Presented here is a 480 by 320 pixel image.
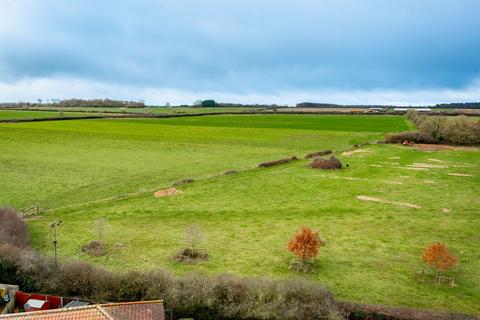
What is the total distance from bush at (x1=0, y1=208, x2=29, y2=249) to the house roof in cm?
1315

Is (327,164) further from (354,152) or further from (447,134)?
(447,134)

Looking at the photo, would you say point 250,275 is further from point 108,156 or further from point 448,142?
point 448,142

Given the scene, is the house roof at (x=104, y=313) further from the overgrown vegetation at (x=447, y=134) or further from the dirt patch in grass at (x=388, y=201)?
the overgrown vegetation at (x=447, y=134)

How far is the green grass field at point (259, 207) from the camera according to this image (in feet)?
87.8

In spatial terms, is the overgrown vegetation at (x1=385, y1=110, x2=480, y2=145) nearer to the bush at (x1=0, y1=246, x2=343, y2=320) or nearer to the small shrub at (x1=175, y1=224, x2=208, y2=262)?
the small shrub at (x1=175, y1=224, x2=208, y2=262)

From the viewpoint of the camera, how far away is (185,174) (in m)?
53.7

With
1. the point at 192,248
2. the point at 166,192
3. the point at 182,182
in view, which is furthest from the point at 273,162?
the point at 192,248

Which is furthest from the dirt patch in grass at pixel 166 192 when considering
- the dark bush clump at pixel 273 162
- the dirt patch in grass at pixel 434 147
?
the dirt patch in grass at pixel 434 147

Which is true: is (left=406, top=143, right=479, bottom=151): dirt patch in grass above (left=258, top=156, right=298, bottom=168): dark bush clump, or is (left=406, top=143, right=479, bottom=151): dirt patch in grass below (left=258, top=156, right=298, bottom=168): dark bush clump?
above

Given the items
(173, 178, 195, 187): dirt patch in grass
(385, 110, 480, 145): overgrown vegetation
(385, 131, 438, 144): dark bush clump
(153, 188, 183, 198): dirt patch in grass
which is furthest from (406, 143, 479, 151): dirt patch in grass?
(153, 188, 183, 198): dirt patch in grass

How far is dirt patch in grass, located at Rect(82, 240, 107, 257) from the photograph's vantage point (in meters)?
28.7

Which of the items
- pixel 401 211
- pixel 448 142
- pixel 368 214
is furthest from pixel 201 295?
pixel 448 142

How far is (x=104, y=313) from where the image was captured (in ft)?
50.1

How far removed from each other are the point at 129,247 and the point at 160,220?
6316 mm
